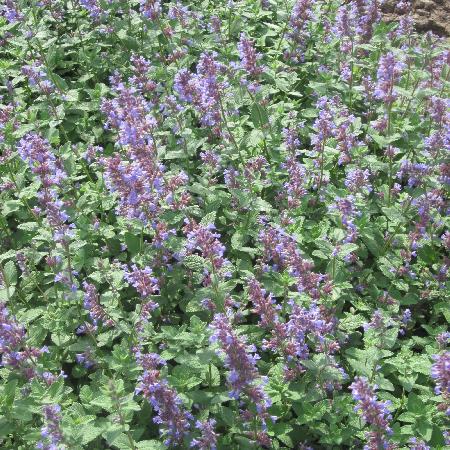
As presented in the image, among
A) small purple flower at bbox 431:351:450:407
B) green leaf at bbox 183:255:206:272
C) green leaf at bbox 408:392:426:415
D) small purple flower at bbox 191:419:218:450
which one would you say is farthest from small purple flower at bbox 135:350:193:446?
small purple flower at bbox 431:351:450:407

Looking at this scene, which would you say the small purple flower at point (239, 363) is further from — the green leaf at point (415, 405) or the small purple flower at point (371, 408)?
the green leaf at point (415, 405)

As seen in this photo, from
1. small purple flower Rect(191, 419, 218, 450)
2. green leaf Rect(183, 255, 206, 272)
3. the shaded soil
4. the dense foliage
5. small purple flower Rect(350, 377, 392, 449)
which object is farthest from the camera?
the shaded soil

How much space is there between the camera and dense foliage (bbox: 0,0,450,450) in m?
4.35

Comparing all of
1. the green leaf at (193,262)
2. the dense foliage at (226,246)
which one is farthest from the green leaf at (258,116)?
the green leaf at (193,262)

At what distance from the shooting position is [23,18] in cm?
694

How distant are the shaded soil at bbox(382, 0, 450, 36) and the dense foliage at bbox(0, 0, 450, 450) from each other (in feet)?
3.85

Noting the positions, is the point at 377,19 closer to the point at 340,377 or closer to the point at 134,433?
the point at 340,377

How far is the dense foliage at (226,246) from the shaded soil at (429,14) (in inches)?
46.2

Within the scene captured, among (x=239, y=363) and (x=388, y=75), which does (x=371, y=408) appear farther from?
(x=388, y=75)

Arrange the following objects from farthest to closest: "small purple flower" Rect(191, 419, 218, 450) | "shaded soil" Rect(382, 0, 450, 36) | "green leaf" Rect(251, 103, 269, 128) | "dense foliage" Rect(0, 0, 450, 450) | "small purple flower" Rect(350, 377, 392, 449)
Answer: "shaded soil" Rect(382, 0, 450, 36), "green leaf" Rect(251, 103, 269, 128), "dense foliage" Rect(0, 0, 450, 450), "small purple flower" Rect(191, 419, 218, 450), "small purple flower" Rect(350, 377, 392, 449)

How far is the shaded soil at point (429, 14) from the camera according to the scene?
29.0ft

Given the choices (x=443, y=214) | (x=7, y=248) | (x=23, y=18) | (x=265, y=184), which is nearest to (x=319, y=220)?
(x=265, y=184)

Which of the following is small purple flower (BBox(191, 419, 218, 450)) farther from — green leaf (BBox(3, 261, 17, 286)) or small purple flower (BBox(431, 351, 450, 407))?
green leaf (BBox(3, 261, 17, 286))

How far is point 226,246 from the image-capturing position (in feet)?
18.9
